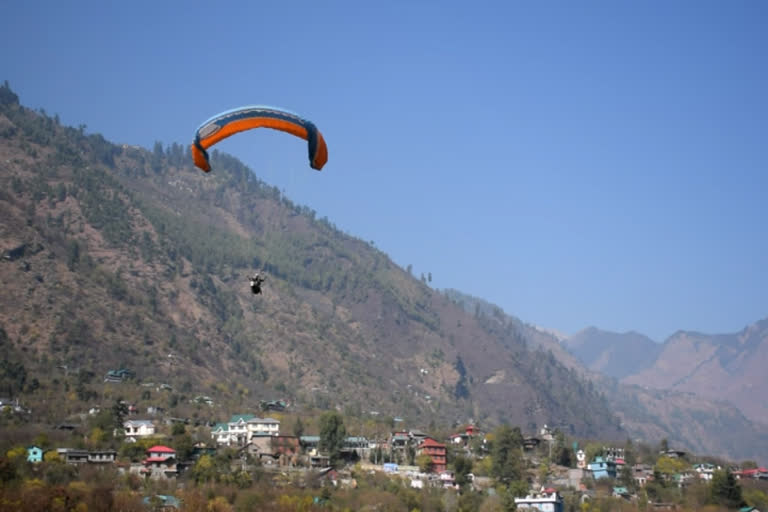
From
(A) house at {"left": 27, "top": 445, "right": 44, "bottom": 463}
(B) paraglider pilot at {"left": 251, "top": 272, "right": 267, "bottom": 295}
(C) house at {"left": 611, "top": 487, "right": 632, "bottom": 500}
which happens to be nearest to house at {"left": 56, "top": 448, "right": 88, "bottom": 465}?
(A) house at {"left": 27, "top": 445, "right": 44, "bottom": 463}

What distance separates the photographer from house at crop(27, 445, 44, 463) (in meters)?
81.6

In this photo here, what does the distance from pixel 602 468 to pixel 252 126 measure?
75.5 metres

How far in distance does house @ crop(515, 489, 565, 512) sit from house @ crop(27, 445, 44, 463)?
38.2 metres

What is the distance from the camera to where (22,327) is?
134m

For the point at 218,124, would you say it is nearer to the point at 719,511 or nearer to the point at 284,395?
the point at 719,511

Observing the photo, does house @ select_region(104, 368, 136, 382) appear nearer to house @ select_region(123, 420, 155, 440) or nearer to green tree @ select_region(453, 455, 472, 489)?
house @ select_region(123, 420, 155, 440)

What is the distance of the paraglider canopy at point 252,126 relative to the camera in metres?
47.7

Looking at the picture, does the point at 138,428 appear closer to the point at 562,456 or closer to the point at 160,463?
the point at 160,463

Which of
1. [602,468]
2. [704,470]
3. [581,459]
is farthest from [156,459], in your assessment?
[704,470]

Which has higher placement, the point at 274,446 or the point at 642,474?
the point at 274,446

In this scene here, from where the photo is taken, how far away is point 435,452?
359ft

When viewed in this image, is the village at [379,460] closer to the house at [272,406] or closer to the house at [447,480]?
the house at [447,480]

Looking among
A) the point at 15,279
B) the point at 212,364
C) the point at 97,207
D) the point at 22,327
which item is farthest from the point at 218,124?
the point at 97,207

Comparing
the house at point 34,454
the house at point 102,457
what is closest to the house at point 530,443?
the house at point 102,457
